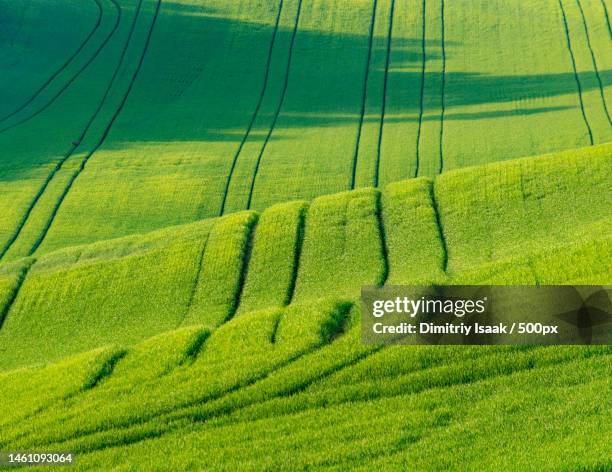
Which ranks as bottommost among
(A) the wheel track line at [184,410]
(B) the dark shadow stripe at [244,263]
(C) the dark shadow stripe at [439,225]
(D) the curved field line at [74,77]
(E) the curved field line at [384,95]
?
(E) the curved field line at [384,95]

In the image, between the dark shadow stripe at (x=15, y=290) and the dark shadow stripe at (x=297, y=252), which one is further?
the dark shadow stripe at (x=15, y=290)

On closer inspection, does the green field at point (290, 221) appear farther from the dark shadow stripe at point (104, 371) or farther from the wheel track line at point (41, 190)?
the wheel track line at point (41, 190)

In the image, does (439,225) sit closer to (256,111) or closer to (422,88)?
(256,111)

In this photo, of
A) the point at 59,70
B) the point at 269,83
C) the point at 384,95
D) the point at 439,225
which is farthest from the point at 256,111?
the point at 439,225

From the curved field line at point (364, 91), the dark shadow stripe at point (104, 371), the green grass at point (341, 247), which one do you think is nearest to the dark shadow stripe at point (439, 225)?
the green grass at point (341, 247)

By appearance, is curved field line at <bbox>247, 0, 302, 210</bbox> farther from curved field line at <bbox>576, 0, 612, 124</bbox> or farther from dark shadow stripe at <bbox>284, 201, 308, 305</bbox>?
curved field line at <bbox>576, 0, 612, 124</bbox>

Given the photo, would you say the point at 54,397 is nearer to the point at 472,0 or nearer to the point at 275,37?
the point at 275,37

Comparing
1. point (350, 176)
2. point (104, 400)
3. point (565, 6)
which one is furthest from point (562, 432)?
point (565, 6)
